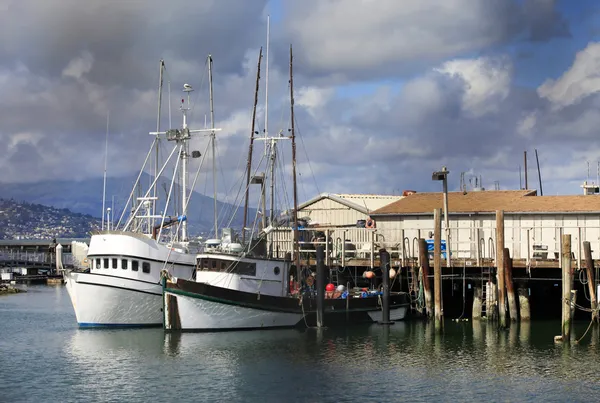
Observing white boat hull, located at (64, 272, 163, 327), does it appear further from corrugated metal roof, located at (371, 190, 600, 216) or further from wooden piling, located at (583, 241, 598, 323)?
wooden piling, located at (583, 241, 598, 323)

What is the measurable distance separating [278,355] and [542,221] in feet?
74.4

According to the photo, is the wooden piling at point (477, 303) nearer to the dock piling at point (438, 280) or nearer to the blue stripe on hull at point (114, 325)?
the dock piling at point (438, 280)

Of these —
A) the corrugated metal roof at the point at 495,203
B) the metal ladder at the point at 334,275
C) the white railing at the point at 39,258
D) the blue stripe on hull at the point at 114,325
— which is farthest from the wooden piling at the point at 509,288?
the white railing at the point at 39,258

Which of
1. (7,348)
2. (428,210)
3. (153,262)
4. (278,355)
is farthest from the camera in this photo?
(428,210)

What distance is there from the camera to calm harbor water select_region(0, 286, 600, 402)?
3197 centimetres

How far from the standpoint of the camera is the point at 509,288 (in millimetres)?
47562

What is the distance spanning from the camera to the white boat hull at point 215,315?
148ft

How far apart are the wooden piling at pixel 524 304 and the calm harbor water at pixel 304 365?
126 centimetres

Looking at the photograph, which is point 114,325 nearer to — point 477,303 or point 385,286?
point 385,286

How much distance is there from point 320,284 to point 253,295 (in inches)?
151

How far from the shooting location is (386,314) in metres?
→ 50.1

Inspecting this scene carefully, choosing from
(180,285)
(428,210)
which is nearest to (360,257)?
(428,210)

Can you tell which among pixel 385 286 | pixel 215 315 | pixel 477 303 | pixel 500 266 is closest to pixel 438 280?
pixel 500 266

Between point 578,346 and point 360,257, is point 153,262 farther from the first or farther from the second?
point 578,346
